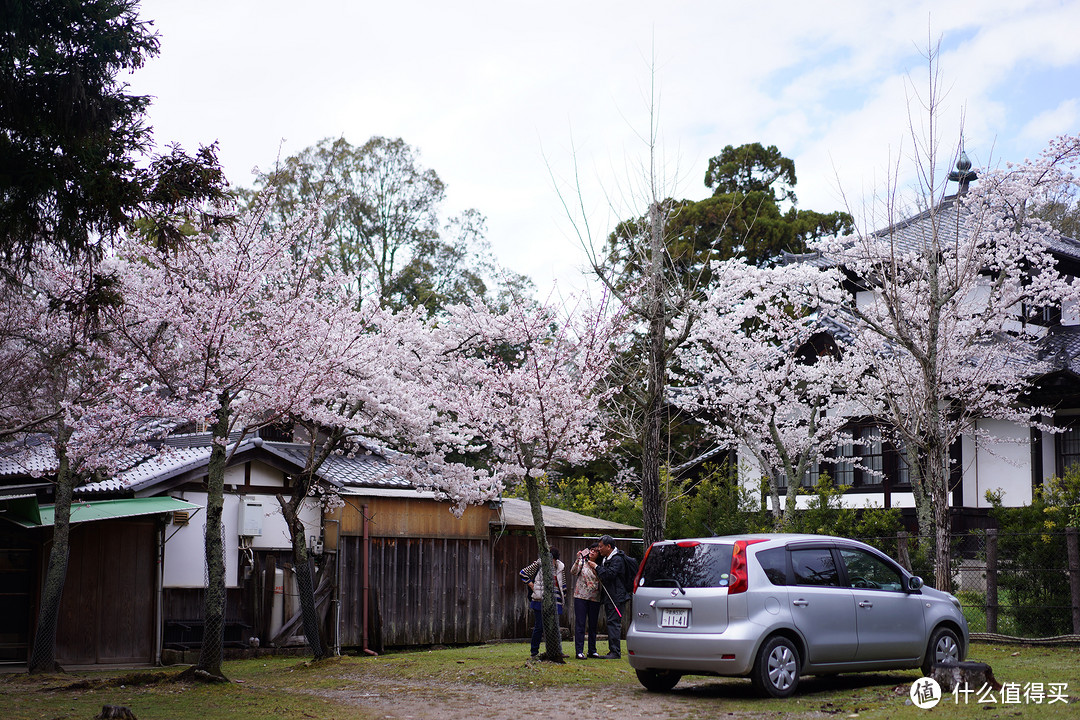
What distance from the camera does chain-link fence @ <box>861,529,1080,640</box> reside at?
601 inches

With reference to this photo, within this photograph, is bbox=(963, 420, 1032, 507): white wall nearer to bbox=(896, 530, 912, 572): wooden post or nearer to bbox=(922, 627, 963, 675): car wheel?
bbox=(896, 530, 912, 572): wooden post

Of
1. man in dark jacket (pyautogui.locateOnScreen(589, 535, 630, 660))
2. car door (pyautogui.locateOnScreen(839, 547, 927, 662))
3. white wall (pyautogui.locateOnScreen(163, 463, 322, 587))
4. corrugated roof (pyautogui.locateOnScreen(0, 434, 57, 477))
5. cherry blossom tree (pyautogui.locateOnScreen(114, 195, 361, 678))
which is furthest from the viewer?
white wall (pyautogui.locateOnScreen(163, 463, 322, 587))

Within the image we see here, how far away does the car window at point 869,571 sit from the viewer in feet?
36.2

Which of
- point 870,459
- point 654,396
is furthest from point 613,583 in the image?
point 870,459

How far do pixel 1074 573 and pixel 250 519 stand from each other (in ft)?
45.8

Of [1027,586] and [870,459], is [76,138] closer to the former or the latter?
[1027,586]

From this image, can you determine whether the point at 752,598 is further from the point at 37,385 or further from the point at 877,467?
the point at 877,467

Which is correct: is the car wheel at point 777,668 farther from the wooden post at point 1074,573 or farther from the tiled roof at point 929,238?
the tiled roof at point 929,238

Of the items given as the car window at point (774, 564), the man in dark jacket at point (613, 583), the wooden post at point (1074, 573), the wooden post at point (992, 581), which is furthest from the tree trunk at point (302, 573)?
the wooden post at point (1074, 573)

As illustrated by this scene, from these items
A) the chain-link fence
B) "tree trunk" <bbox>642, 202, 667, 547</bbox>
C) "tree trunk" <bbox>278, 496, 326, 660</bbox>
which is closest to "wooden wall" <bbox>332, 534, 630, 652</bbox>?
"tree trunk" <bbox>278, 496, 326, 660</bbox>

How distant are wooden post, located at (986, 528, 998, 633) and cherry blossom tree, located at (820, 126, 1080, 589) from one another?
121 cm

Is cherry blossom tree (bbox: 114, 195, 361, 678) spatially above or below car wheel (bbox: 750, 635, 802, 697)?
above

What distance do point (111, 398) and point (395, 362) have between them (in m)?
6.90

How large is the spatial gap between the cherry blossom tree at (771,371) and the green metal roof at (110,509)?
1278 centimetres
